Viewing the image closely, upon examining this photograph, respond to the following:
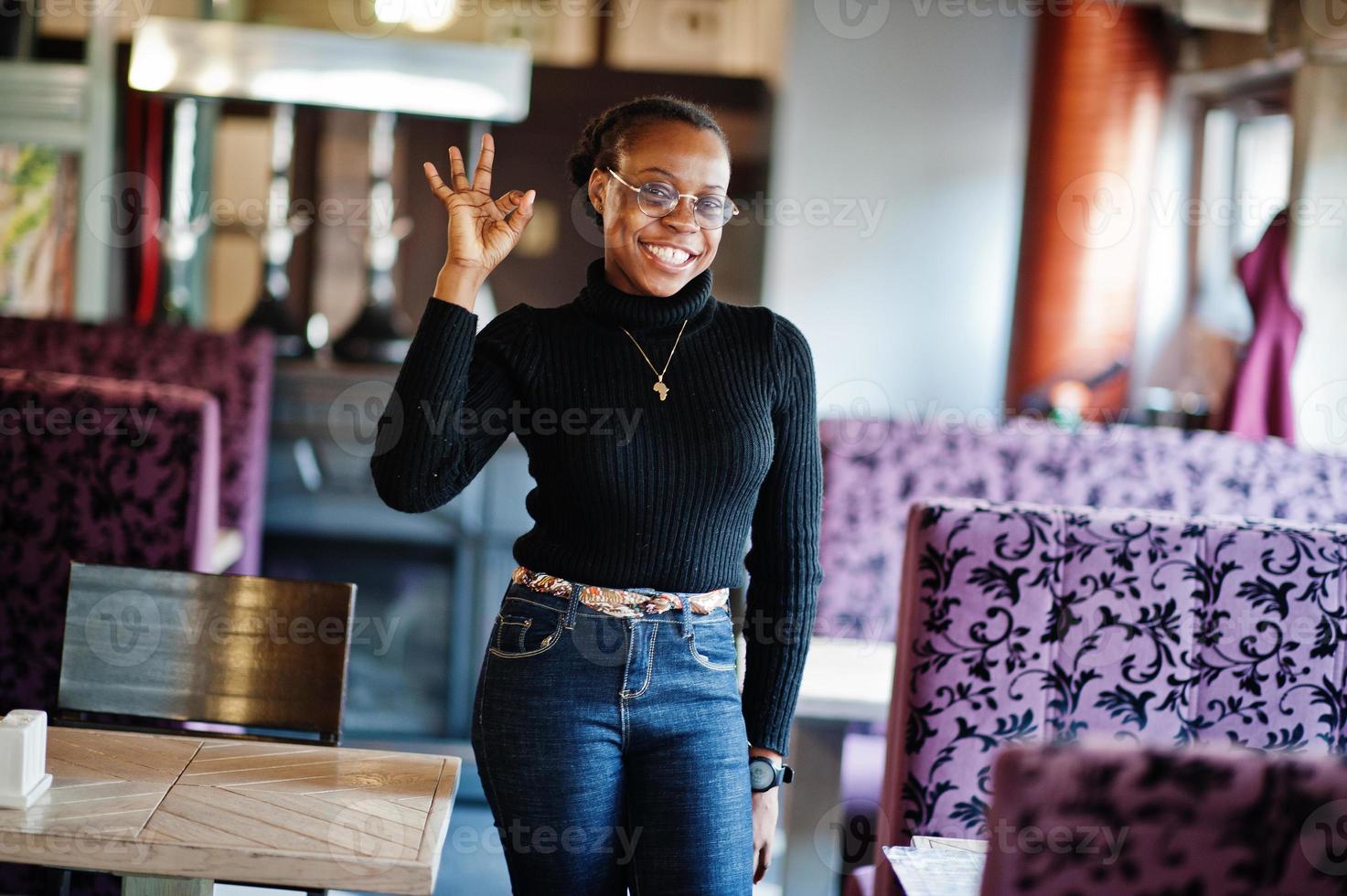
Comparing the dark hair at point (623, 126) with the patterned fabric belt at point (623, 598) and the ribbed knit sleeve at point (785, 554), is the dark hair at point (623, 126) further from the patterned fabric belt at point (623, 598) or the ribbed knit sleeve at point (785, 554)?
the patterned fabric belt at point (623, 598)

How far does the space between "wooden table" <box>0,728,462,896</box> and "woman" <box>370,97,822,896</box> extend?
0.46ft

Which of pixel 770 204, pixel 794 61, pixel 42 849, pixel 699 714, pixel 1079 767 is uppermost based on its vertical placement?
pixel 794 61

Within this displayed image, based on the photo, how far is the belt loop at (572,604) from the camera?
139 cm

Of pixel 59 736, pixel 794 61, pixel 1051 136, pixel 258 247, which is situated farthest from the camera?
pixel 258 247

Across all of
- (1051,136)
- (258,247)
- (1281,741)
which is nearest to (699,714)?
(1281,741)

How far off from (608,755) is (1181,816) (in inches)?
26.6

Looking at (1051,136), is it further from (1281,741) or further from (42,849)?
(42,849)

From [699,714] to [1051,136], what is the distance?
3.45 m

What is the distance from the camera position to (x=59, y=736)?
1.54 meters

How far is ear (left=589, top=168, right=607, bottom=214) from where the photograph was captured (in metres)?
Answer: 1.51
